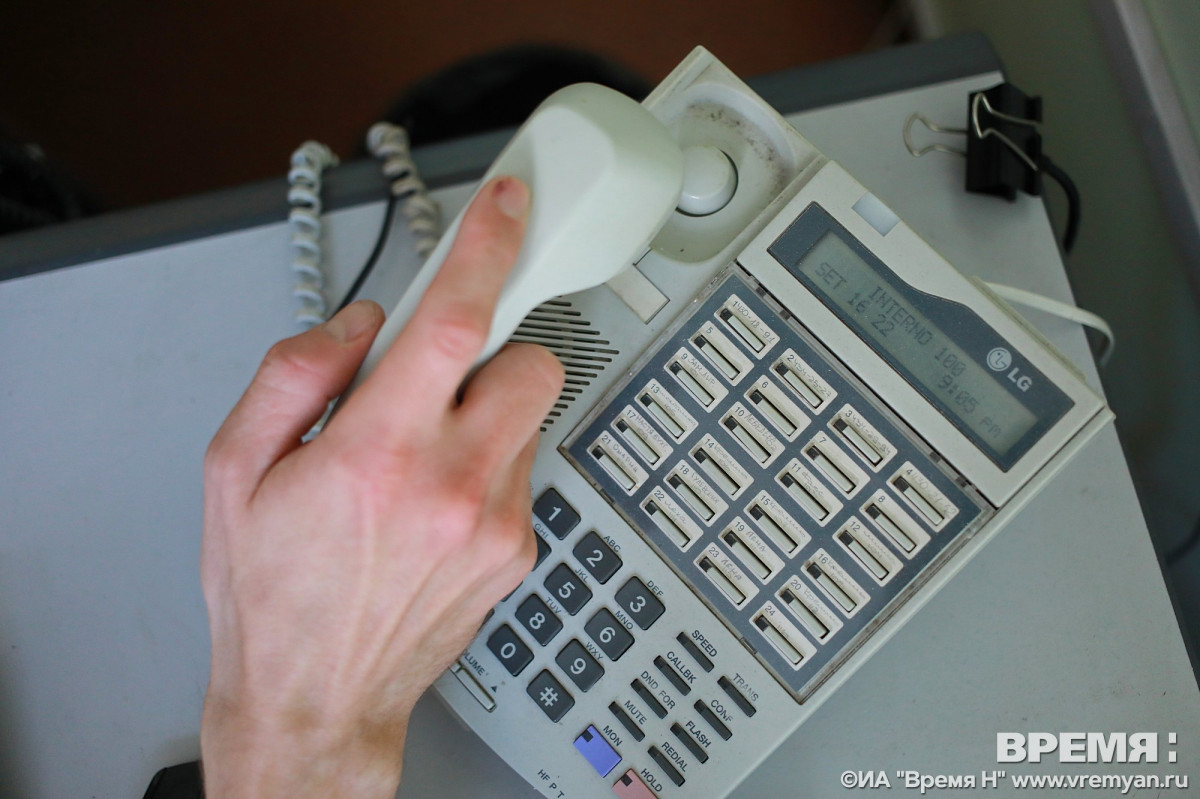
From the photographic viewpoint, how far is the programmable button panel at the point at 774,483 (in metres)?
0.45

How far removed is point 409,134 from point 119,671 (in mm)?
507

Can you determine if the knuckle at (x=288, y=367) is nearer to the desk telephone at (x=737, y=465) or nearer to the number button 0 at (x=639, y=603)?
the desk telephone at (x=737, y=465)

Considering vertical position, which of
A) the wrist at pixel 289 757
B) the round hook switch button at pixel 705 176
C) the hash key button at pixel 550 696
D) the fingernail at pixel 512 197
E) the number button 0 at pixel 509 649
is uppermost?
the round hook switch button at pixel 705 176

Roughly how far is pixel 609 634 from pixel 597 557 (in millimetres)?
44

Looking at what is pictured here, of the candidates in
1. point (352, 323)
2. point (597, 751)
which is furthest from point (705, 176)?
point (597, 751)

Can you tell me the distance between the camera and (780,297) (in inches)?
18.5

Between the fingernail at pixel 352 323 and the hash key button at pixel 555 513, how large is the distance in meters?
0.14

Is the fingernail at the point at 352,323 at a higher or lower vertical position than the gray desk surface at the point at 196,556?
higher

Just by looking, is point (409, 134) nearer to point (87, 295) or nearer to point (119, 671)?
point (87, 295)

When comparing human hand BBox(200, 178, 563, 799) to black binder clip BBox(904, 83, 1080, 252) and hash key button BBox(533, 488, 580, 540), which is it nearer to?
hash key button BBox(533, 488, 580, 540)

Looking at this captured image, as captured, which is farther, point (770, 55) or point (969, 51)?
point (770, 55)

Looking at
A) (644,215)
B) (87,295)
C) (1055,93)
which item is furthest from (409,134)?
(1055,93)

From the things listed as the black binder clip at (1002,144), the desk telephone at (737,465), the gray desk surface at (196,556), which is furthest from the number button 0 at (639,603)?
the black binder clip at (1002,144)

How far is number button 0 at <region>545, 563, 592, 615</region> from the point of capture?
48cm
